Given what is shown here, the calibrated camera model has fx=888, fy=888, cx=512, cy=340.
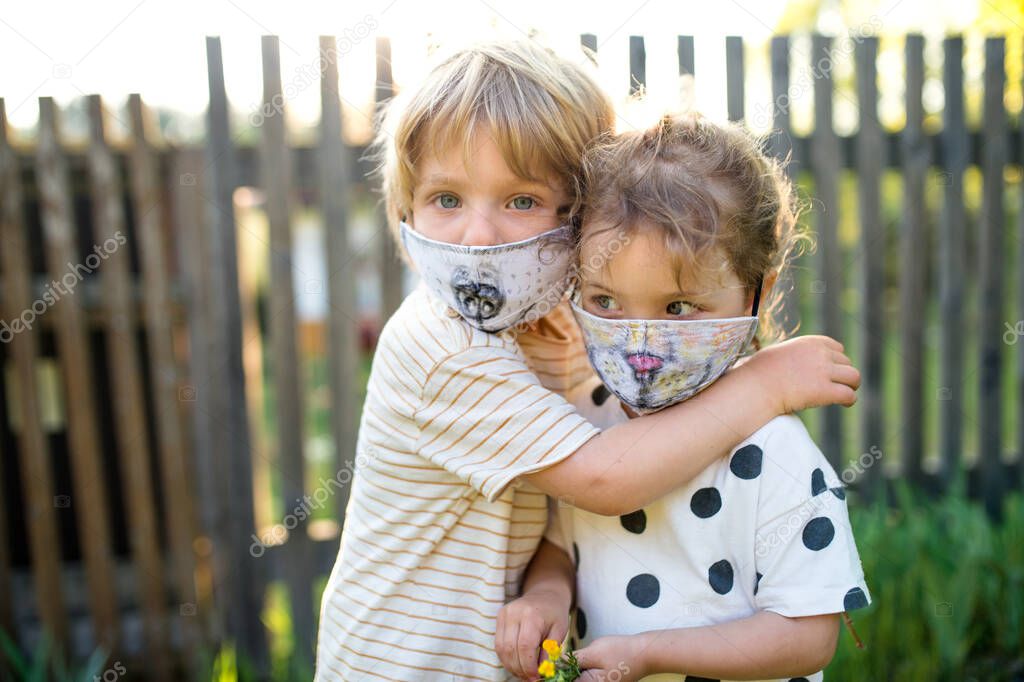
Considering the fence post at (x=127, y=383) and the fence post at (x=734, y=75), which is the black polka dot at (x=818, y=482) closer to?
the fence post at (x=734, y=75)

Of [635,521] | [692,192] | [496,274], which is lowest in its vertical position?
[635,521]

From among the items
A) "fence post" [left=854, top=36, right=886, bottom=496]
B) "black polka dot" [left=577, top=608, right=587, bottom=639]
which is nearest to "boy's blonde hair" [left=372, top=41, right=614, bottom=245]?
"black polka dot" [left=577, top=608, right=587, bottom=639]

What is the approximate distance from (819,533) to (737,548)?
0.15 m

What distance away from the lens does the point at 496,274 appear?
168 cm

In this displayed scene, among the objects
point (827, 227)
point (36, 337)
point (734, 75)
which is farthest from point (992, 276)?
point (36, 337)

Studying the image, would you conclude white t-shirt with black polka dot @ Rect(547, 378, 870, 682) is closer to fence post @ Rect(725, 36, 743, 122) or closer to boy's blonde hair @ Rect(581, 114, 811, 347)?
boy's blonde hair @ Rect(581, 114, 811, 347)

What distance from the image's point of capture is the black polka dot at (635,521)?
171 centimetres

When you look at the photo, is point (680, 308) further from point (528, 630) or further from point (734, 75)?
point (734, 75)

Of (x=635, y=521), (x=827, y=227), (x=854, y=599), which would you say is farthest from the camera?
(x=827, y=227)

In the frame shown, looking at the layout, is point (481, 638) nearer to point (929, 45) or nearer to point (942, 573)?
point (942, 573)

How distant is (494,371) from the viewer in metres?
1.63

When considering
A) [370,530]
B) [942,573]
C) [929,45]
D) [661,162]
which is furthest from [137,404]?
[929,45]

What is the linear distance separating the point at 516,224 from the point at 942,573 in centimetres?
286

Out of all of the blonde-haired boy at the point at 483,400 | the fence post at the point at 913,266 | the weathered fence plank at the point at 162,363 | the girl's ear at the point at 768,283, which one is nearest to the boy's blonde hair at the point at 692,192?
the girl's ear at the point at 768,283
